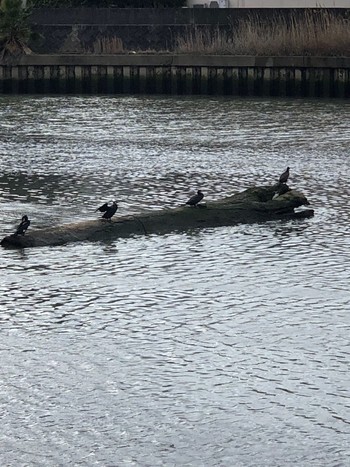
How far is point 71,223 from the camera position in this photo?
1580cm

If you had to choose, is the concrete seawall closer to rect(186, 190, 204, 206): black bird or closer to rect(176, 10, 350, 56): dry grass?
rect(176, 10, 350, 56): dry grass

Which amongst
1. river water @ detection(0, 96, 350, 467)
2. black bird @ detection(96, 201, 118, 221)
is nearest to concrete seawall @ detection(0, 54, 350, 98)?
river water @ detection(0, 96, 350, 467)

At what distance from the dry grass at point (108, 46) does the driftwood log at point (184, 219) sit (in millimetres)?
25309

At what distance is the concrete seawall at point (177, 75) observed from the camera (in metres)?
36.2

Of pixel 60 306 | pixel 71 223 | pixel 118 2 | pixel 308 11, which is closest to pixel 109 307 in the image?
pixel 60 306

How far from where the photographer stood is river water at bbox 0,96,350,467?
915cm

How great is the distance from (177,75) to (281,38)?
3242 millimetres

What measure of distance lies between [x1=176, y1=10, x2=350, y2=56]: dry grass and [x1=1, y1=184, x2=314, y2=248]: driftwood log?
20746 mm

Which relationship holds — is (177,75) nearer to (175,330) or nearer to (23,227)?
(23,227)

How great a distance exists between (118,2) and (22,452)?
40162 millimetres

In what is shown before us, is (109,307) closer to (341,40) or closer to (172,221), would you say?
(172,221)

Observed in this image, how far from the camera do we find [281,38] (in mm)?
37844

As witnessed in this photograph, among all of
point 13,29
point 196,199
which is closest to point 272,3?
point 13,29

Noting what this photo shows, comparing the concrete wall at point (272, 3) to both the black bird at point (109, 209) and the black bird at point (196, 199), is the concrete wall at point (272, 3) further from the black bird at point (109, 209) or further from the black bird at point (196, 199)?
the black bird at point (109, 209)
